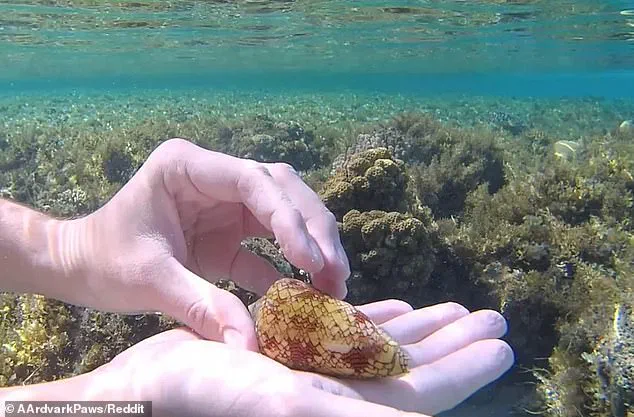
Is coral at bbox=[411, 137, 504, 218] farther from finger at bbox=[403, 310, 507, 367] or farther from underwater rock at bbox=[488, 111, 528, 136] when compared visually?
underwater rock at bbox=[488, 111, 528, 136]

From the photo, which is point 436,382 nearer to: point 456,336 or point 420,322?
point 456,336

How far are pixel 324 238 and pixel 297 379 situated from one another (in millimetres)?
740

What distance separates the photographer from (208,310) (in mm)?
2361

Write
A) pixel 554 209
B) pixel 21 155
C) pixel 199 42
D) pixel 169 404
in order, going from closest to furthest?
pixel 169 404
pixel 554 209
pixel 21 155
pixel 199 42

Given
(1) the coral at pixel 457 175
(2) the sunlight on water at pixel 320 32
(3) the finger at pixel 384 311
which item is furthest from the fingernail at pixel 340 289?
(2) the sunlight on water at pixel 320 32

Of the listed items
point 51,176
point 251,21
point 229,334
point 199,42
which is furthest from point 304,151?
point 199,42

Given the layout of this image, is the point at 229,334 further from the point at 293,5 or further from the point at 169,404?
the point at 293,5

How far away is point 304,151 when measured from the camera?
12719 millimetres

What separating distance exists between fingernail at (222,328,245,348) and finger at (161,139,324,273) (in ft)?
1.29

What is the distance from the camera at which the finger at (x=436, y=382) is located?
6.89ft

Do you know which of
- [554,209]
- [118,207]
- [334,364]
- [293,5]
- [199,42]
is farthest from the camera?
[199,42]

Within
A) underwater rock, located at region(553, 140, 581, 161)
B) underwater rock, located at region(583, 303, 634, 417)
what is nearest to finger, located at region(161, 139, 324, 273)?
underwater rock, located at region(583, 303, 634, 417)

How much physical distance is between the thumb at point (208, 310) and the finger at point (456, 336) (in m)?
0.76

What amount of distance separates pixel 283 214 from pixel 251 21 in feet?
89.6
